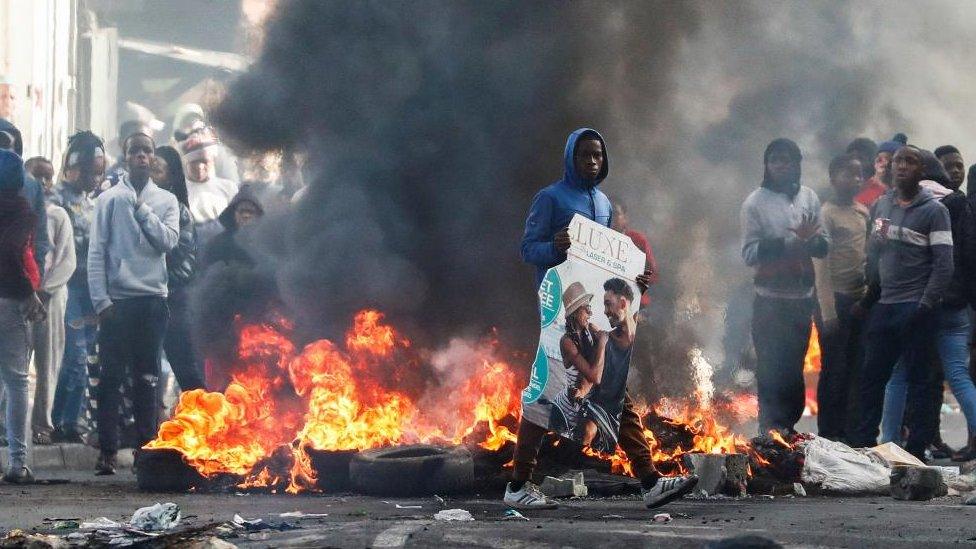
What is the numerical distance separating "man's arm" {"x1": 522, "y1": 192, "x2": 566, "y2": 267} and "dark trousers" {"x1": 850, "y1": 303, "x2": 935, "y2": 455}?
344 centimetres

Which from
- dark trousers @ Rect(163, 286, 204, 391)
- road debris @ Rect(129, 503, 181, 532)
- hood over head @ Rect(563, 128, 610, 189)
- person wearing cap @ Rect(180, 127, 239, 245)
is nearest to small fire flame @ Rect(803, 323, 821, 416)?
dark trousers @ Rect(163, 286, 204, 391)

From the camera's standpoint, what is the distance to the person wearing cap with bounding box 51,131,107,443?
37.7ft

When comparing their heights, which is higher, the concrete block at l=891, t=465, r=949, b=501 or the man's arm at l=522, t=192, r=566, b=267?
the man's arm at l=522, t=192, r=566, b=267

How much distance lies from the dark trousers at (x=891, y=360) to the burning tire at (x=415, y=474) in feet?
10.4

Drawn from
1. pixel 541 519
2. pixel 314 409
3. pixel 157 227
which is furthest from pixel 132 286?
pixel 541 519

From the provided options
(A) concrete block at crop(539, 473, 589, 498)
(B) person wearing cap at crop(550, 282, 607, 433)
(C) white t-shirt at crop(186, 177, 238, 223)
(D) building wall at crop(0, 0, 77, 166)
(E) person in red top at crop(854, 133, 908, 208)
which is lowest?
(A) concrete block at crop(539, 473, 589, 498)

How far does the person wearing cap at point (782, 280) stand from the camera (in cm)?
1048

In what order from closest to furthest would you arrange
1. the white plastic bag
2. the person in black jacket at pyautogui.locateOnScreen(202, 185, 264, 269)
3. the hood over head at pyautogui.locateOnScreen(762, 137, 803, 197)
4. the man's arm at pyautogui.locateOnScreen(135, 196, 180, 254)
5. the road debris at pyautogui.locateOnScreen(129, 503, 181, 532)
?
the road debris at pyautogui.locateOnScreen(129, 503, 181, 532) → the white plastic bag → the man's arm at pyautogui.locateOnScreen(135, 196, 180, 254) → the hood over head at pyautogui.locateOnScreen(762, 137, 803, 197) → the person in black jacket at pyautogui.locateOnScreen(202, 185, 264, 269)

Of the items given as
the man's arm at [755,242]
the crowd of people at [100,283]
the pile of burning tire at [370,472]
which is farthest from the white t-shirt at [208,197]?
the pile of burning tire at [370,472]

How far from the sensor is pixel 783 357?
10484 mm

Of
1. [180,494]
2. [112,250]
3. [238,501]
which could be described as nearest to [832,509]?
[238,501]

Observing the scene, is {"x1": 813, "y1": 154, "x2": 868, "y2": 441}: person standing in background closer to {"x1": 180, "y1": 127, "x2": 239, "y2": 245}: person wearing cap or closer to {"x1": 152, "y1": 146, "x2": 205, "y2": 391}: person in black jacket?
{"x1": 152, "y1": 146, "x2": 205, "y2": 391}: person in black jacket

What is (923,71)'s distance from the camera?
676 inches

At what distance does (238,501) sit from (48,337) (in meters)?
4.63
